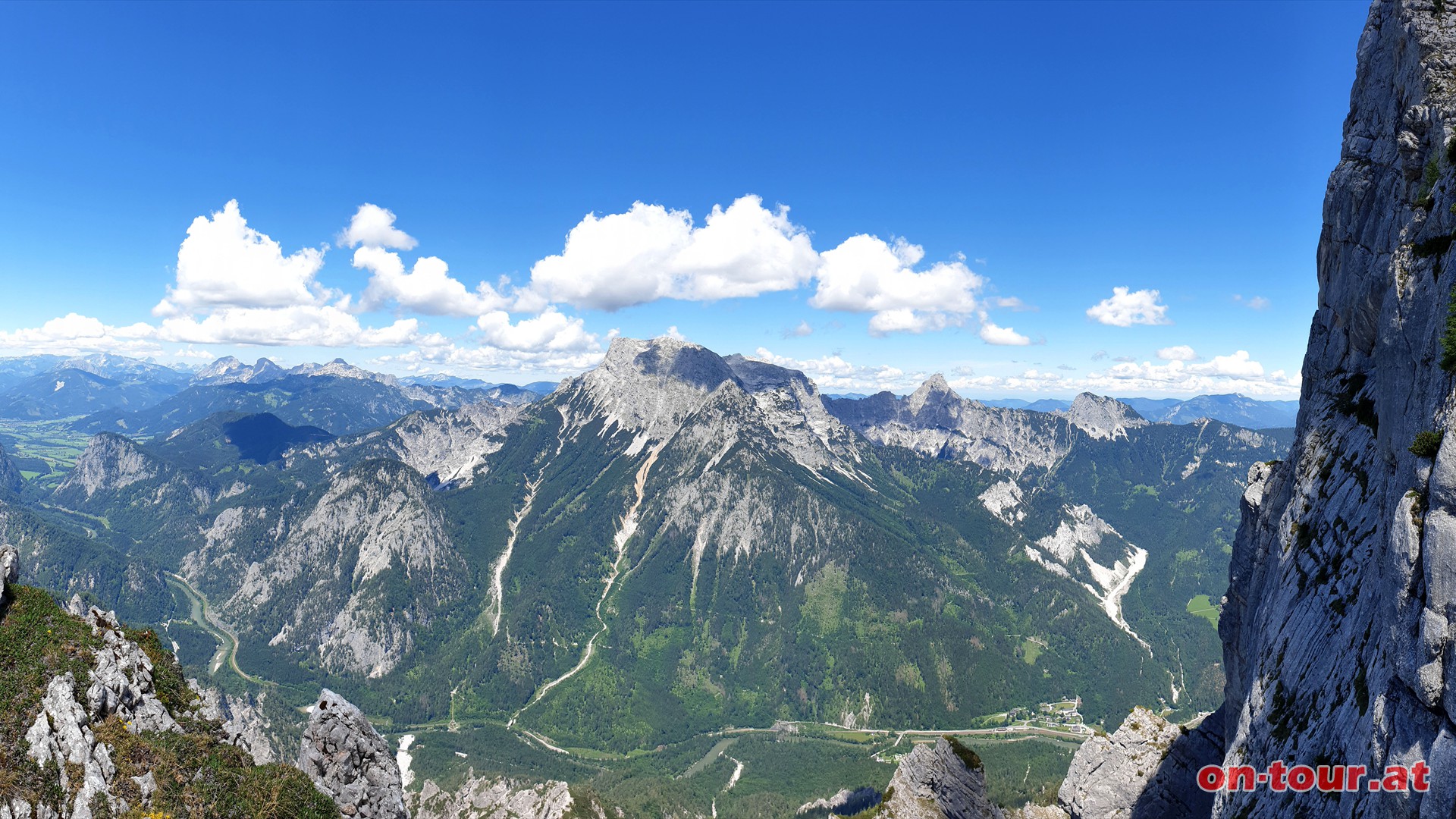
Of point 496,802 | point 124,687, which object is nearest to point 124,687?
point 124,687

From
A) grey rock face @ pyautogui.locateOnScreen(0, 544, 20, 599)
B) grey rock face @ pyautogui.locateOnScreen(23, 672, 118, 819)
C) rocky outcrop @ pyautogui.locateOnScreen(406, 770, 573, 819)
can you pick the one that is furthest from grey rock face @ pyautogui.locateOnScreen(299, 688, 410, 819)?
rocky outcrop @ pyautogui.locateOnScreen(406, 770, 573, 819)

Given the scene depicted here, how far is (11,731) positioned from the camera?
3534 centimetres

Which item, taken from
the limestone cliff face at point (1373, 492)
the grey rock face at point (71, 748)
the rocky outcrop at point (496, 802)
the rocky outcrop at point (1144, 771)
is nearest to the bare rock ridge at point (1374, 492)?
the limestone cliff face at point (1373, 492)

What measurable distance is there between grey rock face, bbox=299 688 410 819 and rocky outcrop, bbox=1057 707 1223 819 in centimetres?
7296

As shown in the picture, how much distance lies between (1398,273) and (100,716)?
3369 inches

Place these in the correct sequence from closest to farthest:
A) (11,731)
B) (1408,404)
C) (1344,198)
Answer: (1408,404) → (11,731) → (1344,198)

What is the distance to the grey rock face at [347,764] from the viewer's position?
4841 cm

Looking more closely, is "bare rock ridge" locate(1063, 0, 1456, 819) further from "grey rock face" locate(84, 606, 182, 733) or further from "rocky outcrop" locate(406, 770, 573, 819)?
"rocky outcrop" locate(406, 770, 573, 819)

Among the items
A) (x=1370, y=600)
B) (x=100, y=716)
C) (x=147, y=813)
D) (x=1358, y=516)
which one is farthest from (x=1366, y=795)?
(x=100, y=716)

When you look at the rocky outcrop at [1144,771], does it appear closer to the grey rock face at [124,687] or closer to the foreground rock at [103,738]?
the foreground rock at [103,738]

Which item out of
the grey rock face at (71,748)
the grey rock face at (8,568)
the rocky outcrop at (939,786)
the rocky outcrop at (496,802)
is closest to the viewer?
the grey rock face at (71,748)

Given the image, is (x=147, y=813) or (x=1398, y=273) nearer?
(x=147, y=813)

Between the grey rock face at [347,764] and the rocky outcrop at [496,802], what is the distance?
455 feet

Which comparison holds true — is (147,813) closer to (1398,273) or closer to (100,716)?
(100,716)
